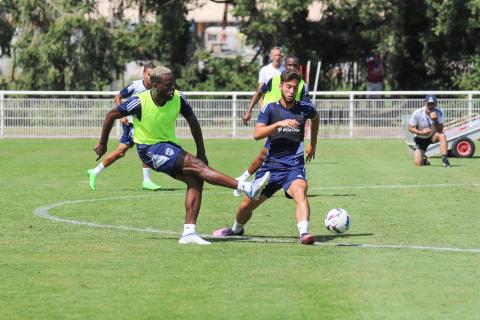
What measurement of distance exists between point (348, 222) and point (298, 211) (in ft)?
2.53

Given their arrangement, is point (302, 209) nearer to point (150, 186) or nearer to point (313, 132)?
point (313, 132)

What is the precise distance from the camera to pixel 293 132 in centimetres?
1217

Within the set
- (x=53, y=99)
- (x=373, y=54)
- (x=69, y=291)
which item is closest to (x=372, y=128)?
(x=373, y=54)

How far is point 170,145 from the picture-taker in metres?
12.0

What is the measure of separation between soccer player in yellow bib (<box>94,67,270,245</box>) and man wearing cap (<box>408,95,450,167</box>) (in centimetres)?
1228

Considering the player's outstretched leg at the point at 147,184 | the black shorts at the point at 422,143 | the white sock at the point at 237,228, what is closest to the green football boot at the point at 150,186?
the player's outstretched leg at the point at 147,184

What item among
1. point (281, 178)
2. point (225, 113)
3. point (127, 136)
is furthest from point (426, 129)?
point (281, 178)

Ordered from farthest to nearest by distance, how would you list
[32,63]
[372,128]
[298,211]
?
1. [32,63]
2. [372,128]
3. [298,211]

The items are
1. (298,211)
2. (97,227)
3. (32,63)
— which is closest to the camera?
(298,211)

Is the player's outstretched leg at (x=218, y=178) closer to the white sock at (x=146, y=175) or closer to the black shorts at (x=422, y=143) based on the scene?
the white sock at (x=146, y=175)

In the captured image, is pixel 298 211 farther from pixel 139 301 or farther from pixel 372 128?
pixel 372 128

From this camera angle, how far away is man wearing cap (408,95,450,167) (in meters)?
23.7

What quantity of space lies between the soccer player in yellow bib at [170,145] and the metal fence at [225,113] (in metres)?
21.4

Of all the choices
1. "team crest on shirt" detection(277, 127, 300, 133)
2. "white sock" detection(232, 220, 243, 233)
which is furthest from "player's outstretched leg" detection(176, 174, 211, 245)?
"team crest on shirt" detection(277, 127, 300, 133)
